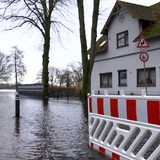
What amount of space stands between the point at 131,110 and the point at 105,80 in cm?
2575

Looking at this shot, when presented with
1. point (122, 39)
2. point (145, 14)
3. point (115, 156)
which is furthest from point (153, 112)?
point (122, 39)

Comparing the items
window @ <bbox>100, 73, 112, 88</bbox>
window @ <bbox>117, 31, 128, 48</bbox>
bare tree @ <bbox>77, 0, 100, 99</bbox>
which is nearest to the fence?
bare tree @ <bbox>77, 0, 100, 99</bbox>

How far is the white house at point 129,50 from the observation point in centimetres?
2308

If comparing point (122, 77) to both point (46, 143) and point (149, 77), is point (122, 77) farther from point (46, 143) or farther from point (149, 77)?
point (46, 143)

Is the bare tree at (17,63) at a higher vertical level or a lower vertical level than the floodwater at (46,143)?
higher

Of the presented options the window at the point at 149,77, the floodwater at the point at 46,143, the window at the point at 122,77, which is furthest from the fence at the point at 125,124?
the window at the point at 122,77

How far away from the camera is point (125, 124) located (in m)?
4.53

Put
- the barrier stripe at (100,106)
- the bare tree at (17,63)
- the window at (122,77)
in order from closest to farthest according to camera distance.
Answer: the barrier stripe at (100,106) < the window at (122,77) < the bare tree at (17,63)

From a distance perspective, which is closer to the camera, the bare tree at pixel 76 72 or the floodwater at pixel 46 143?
the floodwater at pixel 46 143

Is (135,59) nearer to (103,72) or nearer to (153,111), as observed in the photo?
(103,72)

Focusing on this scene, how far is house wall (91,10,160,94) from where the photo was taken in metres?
22.8

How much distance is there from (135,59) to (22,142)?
765 inches

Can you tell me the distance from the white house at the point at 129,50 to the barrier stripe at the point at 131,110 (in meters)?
18.3

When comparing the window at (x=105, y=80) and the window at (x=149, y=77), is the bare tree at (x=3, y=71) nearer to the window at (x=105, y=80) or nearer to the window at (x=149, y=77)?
the window at (x=105, y=80)
